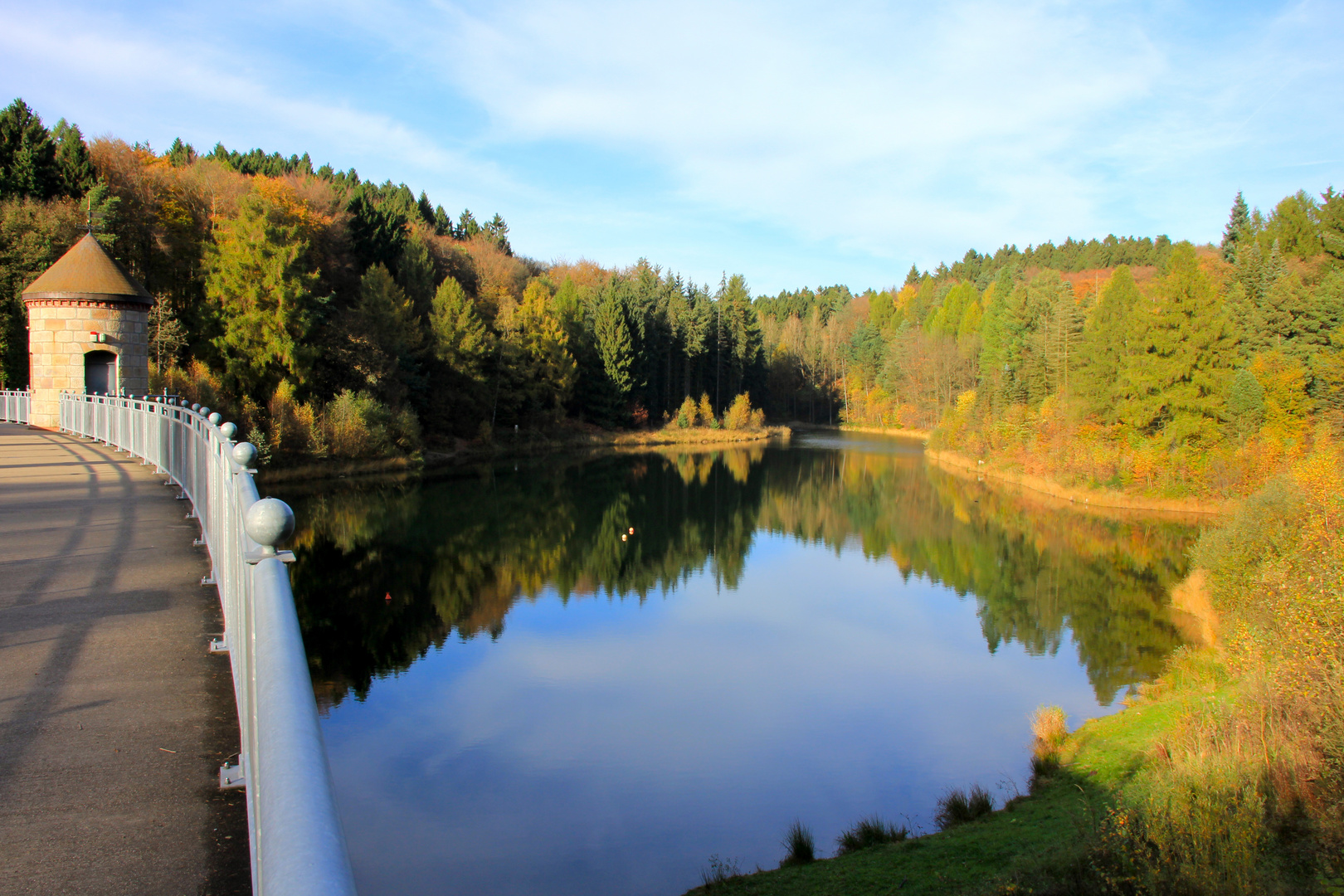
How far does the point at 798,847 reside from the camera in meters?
9.51

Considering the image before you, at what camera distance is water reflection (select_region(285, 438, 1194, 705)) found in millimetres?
17969

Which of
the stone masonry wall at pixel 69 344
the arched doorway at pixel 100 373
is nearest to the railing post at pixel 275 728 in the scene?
the stone masonry wall at pixel 69 344

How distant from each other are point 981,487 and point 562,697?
105ft

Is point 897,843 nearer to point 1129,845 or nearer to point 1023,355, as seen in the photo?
point 1129,845

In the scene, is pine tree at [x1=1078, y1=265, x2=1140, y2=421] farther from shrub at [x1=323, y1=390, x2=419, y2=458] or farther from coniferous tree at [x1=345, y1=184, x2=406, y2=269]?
coniferous tree at [x1=345, y1=184, x2=406, y2=269]

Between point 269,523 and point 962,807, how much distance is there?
10.3 m

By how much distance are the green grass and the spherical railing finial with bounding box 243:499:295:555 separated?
7.48 meters

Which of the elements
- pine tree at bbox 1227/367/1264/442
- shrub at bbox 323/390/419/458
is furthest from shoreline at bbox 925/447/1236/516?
shrub at bbox 323/390/419/458

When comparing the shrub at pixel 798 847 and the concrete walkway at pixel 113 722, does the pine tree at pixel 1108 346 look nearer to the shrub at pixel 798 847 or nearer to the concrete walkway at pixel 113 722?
the shrub at pixel 798 847

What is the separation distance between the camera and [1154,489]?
34000mm

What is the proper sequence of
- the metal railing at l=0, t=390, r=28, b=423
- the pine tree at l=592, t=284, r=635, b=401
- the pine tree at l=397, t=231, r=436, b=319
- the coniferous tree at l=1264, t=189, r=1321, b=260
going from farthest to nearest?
1. the pine tree at l=592, t=284, r=635, b=401
2. the pine tree at l=397, t=231, r=436, b=319
3. the coniferous tree at l=1264, t=189, r=1321, b=260
4. the metal railing at l=0, t=390, r=28, b=423

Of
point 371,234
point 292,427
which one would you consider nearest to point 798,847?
point 292,427

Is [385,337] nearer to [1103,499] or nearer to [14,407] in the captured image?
[14,407]

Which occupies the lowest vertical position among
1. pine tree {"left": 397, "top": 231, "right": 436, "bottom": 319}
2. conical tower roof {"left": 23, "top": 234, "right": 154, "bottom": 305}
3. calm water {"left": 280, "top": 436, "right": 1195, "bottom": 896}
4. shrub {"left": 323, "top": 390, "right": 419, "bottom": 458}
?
calm water {"left": 280, "top": 436, "right": 1195, "bottom": 896}
